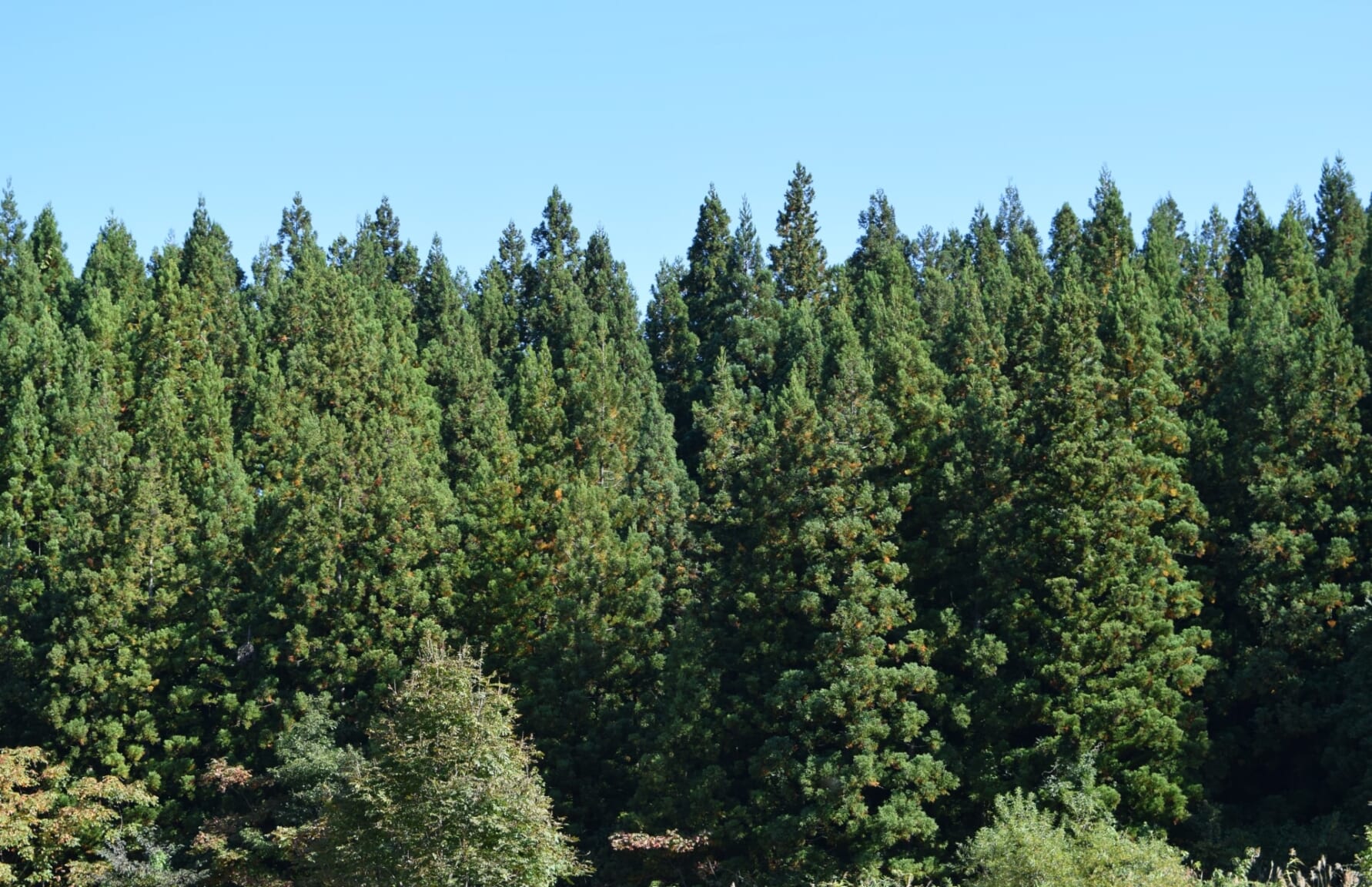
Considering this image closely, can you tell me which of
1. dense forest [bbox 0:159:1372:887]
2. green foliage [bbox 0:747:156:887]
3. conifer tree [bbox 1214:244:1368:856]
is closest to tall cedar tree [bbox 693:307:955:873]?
dense forest [bbox 0:159:1372:887]

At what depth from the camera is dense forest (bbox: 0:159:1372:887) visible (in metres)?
34.6

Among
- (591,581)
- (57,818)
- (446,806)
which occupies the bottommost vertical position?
(446,806)

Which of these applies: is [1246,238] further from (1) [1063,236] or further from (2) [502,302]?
(2) [502,302]

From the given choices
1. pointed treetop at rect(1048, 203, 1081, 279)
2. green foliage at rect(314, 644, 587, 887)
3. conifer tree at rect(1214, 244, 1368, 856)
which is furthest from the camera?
pointed treetop at rect(1048, 203, 1081, 279)

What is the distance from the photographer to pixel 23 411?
49.5m

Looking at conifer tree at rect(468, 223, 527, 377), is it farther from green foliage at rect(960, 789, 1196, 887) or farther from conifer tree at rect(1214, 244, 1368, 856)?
green foliage at rect(960, 789, 1196, 887)

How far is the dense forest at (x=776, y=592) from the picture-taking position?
1362 inches

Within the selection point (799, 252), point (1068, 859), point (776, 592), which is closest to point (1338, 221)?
point (799, 252)

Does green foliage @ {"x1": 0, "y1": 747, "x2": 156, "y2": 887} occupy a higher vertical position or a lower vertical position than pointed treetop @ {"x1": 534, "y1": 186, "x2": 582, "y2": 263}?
lower

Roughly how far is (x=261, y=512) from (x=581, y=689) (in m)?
12.2

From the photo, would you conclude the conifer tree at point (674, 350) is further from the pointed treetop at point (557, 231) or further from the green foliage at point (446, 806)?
the green foliage at point (446, 806)

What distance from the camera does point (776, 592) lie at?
36.3 meters

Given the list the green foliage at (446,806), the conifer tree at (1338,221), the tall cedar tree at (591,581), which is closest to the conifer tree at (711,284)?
the tall cedar tree at (591,581)

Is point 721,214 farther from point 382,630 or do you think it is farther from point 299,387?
point 382,630
